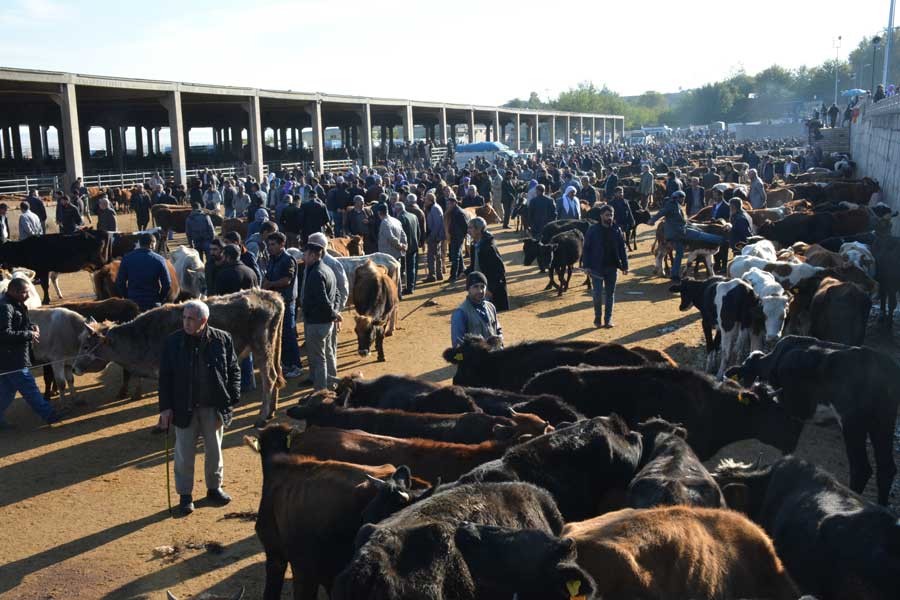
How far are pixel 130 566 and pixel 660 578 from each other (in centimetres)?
426

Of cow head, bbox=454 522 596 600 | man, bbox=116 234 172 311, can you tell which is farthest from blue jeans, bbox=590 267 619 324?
cow head, bbox=454 522 596 600

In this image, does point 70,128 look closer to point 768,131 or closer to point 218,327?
point 218,327

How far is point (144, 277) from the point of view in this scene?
11234 mm

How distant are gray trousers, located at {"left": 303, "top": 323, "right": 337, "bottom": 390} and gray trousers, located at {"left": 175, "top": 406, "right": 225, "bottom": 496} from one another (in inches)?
100

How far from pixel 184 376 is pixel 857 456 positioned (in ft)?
19.6

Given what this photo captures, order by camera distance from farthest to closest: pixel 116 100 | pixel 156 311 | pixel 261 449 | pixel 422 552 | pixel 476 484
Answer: pixel 116 100 → pixel 156 311 → pixel 261 449 → pixel 476 484 → pixel 422 552

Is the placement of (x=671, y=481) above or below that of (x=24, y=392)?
above

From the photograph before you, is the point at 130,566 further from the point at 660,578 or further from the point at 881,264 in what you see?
the point at 881,264

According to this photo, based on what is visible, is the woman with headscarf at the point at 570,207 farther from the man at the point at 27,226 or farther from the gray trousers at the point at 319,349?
the man at the point at 27,226

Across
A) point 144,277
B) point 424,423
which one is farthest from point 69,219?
point 424,423

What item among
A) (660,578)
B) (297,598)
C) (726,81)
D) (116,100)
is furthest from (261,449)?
(726,81)

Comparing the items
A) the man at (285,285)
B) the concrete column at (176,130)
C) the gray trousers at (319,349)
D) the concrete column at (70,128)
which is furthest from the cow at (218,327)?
the concrete column at (176,130)

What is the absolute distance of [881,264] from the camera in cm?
1380

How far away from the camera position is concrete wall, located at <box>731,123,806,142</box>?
8881cm
